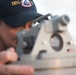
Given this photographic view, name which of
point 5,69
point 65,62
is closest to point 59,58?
point 65,62

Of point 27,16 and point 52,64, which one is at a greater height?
point 27,16

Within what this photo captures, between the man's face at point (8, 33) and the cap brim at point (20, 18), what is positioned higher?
the cap brim at point (20, 18)

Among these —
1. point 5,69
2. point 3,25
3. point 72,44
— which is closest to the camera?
point 5,69

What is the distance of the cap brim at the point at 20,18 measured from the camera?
1459mm

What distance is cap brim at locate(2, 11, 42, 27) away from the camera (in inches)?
57.4

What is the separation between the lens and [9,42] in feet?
4.47

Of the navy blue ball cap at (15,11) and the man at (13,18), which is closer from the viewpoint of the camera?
the man at (13,18)

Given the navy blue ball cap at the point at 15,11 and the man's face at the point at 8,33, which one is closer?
the man's face at the point at 8,33

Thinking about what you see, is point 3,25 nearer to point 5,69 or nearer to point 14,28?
point 14,28

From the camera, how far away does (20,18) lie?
5.00 ft

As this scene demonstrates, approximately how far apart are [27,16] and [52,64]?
829 millimetres

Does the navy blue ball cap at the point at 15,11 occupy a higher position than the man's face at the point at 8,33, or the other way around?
the navy blue ball cap at the point at 15,11

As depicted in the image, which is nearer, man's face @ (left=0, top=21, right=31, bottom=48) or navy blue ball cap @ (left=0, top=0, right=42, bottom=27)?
man's face @ (left=0, top=21, right=31, bottom=48)

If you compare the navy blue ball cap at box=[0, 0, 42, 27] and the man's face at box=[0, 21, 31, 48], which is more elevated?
the navy blue ball cap at box=[0, 0, 42, 27]
